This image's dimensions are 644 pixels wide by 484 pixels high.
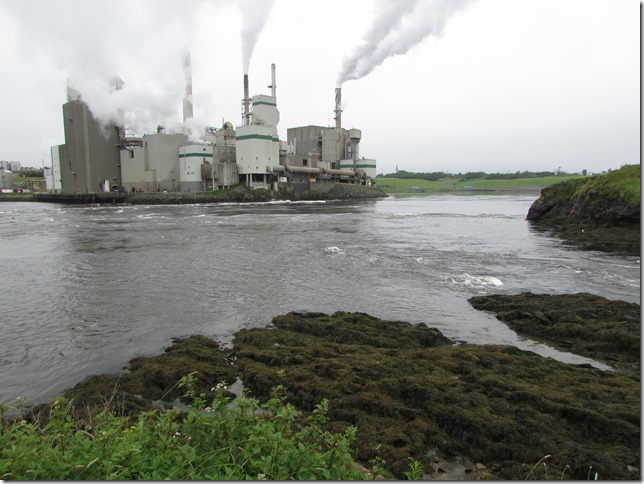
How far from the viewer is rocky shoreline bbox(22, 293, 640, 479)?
17.9 ft

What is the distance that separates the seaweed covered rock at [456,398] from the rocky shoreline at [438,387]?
0.02 m

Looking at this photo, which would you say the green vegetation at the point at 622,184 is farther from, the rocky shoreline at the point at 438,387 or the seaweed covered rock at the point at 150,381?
the seaweed covered rock at the point at 150,381

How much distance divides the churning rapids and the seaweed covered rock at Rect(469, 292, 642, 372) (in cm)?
52

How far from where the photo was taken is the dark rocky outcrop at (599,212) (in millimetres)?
25017

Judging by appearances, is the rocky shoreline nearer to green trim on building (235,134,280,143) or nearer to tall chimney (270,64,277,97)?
green trim on building (235,134,280,143)

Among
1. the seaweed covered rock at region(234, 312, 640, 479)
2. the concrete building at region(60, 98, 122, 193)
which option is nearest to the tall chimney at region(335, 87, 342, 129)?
the concrete building at region(60, 98, 122, 193)

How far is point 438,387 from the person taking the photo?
22.9ft

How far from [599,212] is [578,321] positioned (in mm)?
23332

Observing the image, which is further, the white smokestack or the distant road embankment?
the white smokestack

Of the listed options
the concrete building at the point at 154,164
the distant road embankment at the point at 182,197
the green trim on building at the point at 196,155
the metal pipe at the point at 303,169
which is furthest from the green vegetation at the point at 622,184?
the concrete building at the point at 154,164

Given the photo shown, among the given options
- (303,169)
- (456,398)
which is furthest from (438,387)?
(303,169)

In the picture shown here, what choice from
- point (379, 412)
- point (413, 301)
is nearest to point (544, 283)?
point (413, 301)

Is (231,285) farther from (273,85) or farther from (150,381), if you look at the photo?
(273,85)

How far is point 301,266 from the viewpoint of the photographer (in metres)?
19.6
